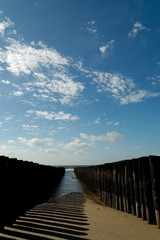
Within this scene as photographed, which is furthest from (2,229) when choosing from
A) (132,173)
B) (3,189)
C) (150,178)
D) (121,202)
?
(121,202)

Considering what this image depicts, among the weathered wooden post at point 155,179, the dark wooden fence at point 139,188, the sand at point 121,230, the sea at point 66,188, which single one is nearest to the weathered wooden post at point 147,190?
the dark wooden fence at point 139,188

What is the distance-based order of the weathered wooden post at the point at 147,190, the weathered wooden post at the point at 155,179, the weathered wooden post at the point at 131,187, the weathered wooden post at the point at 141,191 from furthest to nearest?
1. the weathered wooden post at the point at 131,187
2. the weathered wooden post at the point at 141,191
3. the weathered wooden post at the point at 147,190
4. the weathered wooden post at the point at 155,179

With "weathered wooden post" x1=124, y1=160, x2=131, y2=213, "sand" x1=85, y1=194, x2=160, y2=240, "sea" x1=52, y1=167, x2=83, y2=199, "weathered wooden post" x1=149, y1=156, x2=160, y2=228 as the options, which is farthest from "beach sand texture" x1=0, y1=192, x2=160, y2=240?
"sea" x1=52, y1=167, x2=83, y2=199

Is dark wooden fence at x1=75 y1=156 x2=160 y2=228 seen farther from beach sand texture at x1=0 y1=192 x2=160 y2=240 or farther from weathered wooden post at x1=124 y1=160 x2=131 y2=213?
beach sand texture at x1=0 y1=192 x2=160 y2=240

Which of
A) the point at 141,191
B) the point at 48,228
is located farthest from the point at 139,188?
the point at 48,228

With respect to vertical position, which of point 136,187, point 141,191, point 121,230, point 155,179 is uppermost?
point 155,179

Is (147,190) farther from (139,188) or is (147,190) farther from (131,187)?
(131,187)

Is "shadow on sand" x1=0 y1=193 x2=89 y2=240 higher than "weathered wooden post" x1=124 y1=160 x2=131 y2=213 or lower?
lower

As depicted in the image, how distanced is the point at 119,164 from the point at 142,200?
8.73ft

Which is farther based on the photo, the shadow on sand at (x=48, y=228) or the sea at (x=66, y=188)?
the sea at (x=66, y=188)

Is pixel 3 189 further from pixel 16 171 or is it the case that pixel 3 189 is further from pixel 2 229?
pixel 16 171

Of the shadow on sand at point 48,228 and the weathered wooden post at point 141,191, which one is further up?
the weathered wooden post at point 141,191

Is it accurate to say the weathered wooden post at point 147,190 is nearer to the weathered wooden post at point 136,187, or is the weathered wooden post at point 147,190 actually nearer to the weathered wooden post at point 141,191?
the weathered wooden post at point 141,191

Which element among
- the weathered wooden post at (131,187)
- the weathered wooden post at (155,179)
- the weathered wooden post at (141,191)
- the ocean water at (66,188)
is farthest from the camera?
the ocean water at (66,188)
